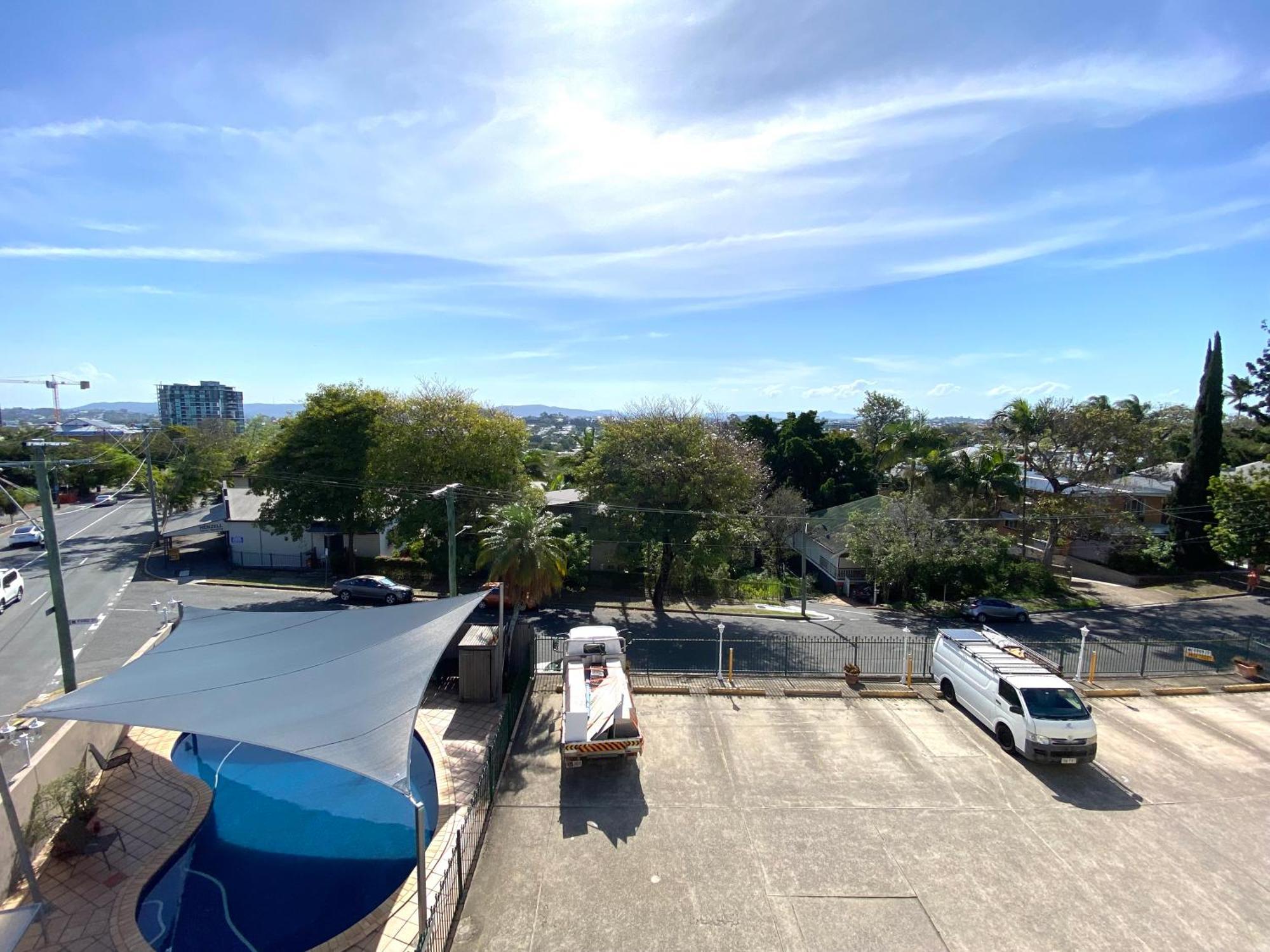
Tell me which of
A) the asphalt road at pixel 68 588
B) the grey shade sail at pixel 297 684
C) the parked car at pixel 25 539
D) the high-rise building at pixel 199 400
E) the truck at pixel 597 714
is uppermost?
the high-rise building at pixel 199 400

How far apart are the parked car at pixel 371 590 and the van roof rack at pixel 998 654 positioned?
23.4 m

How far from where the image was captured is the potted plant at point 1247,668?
18531mm

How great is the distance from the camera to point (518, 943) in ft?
28.2

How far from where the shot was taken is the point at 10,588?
2639 centimetres

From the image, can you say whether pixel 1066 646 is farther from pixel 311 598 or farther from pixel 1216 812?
pixel 311 598

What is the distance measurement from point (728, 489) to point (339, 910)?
22724 millimetres

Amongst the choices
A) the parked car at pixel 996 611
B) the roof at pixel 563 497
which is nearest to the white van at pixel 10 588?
the roof at pixel 563 497

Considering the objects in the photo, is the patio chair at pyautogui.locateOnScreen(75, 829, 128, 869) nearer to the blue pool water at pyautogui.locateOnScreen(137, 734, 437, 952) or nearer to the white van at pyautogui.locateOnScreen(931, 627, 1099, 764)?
the blue pool water at pyautogui.locateOnScreen(137, 734, 437, 952)

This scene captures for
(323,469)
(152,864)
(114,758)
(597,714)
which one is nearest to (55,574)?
(114,758)

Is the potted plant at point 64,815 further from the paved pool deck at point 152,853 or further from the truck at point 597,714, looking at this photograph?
the truck at point 597,714

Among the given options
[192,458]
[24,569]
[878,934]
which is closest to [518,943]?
[878,934]

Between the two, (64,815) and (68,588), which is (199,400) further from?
(64,815)

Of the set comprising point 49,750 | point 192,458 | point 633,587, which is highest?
point 192,458

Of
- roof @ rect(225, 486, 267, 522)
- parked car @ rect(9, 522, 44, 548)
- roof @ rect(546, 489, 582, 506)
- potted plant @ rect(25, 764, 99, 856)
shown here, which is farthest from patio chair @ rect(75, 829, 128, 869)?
parked car @ rect(9, 522, 44, 548)
